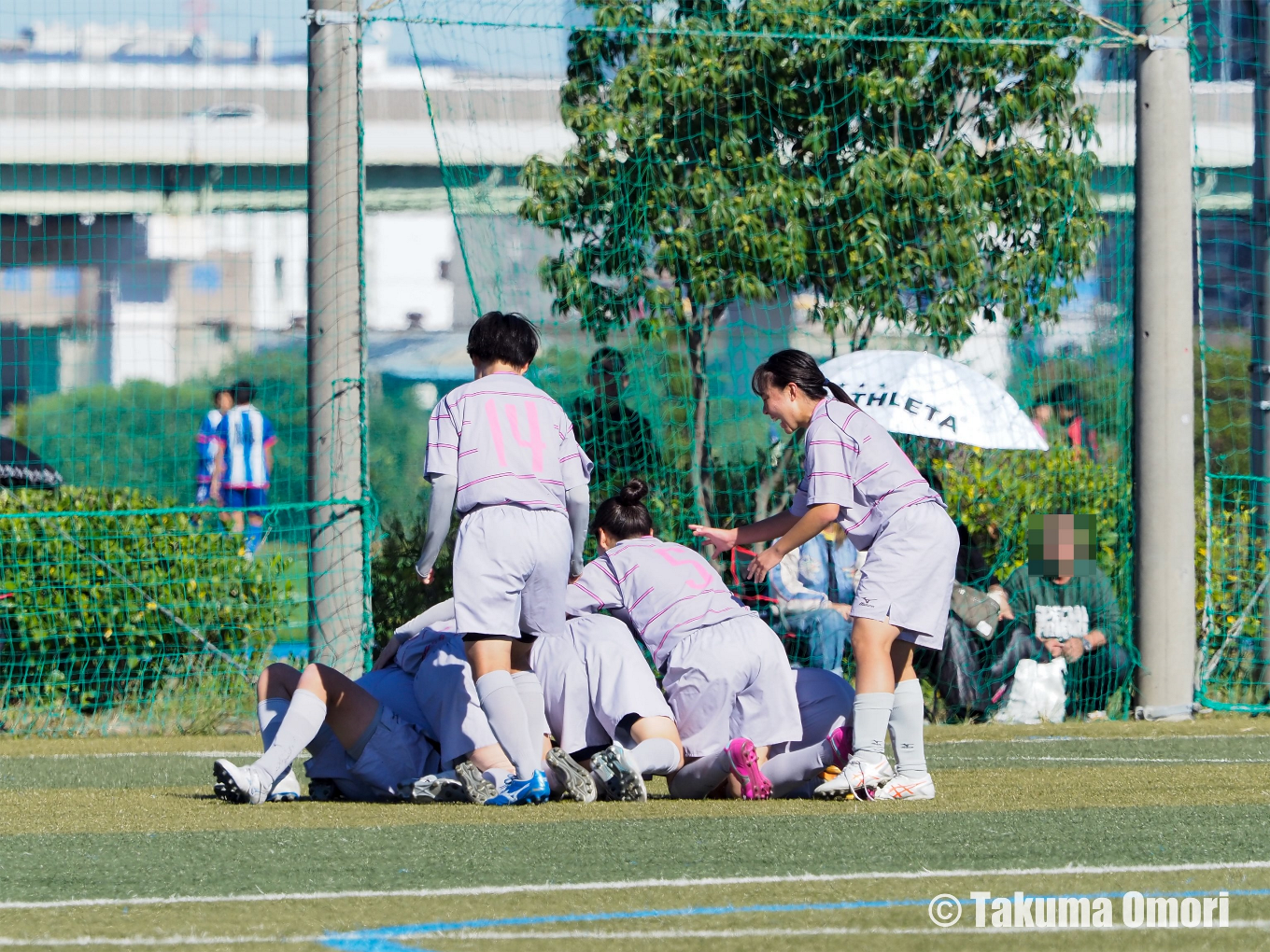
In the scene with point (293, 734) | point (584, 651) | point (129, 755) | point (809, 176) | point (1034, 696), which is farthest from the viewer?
point (809, 176)

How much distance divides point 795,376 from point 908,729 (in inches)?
42.9

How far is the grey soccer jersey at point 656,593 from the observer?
5457 mm

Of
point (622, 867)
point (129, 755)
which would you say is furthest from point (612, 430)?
point (622, 867)

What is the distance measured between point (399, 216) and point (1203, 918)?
24.6 metres

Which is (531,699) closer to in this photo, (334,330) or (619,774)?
(619,774)

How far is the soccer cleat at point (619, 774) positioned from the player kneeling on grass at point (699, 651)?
0.97 ft

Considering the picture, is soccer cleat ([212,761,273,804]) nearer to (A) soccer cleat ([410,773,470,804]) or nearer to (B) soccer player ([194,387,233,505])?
(A) soccer cleat ([410,773,470,804])

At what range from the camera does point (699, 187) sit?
9.98 meters

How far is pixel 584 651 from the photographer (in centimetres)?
542

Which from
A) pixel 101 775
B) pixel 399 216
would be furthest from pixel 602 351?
pixel 399 216

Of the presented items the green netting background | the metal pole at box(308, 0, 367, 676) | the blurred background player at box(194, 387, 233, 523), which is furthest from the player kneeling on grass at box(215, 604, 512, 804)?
the blurred background player at box(194, 387, 233, 523)

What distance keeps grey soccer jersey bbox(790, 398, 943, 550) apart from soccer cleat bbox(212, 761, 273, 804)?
5.79 feet

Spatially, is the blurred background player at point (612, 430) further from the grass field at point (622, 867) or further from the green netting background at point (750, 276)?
the grass field at point (622, 867)

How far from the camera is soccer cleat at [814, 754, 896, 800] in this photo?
502cm
